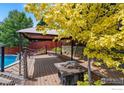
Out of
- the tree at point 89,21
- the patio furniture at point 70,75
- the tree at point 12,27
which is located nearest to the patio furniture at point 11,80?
the patio furniture at point 70,75

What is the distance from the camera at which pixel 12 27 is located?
11664mm

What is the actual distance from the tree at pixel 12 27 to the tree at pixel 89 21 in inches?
297

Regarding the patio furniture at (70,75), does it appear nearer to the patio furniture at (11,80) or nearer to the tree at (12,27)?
the patio furniture at (11,80)

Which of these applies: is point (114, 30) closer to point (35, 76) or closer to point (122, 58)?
point (122, 58)

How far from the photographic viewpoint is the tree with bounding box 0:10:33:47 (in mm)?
11410

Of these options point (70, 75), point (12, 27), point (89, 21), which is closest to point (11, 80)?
point (70, 75)

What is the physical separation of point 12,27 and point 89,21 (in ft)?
28.4

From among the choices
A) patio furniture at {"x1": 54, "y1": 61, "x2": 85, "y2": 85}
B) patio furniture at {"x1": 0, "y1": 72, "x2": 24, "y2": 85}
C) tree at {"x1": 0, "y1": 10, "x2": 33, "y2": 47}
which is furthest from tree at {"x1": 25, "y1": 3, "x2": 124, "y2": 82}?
tree at {"x1": 0, "y1": 10, "x2": 33, "y2": 47}

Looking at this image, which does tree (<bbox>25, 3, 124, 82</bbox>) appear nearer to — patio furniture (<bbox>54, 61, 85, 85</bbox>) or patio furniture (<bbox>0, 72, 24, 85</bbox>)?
patio furniture (<bbox>54, 61, 85, 85</bbox>)

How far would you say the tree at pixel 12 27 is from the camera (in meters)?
11.4

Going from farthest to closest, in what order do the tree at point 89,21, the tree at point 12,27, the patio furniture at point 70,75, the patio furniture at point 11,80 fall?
the tree at point 12,27 → the patio furniture at point 70,75 → the patio furniture at point 11,80 → the tree at point 89,21

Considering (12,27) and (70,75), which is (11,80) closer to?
(70,75)
